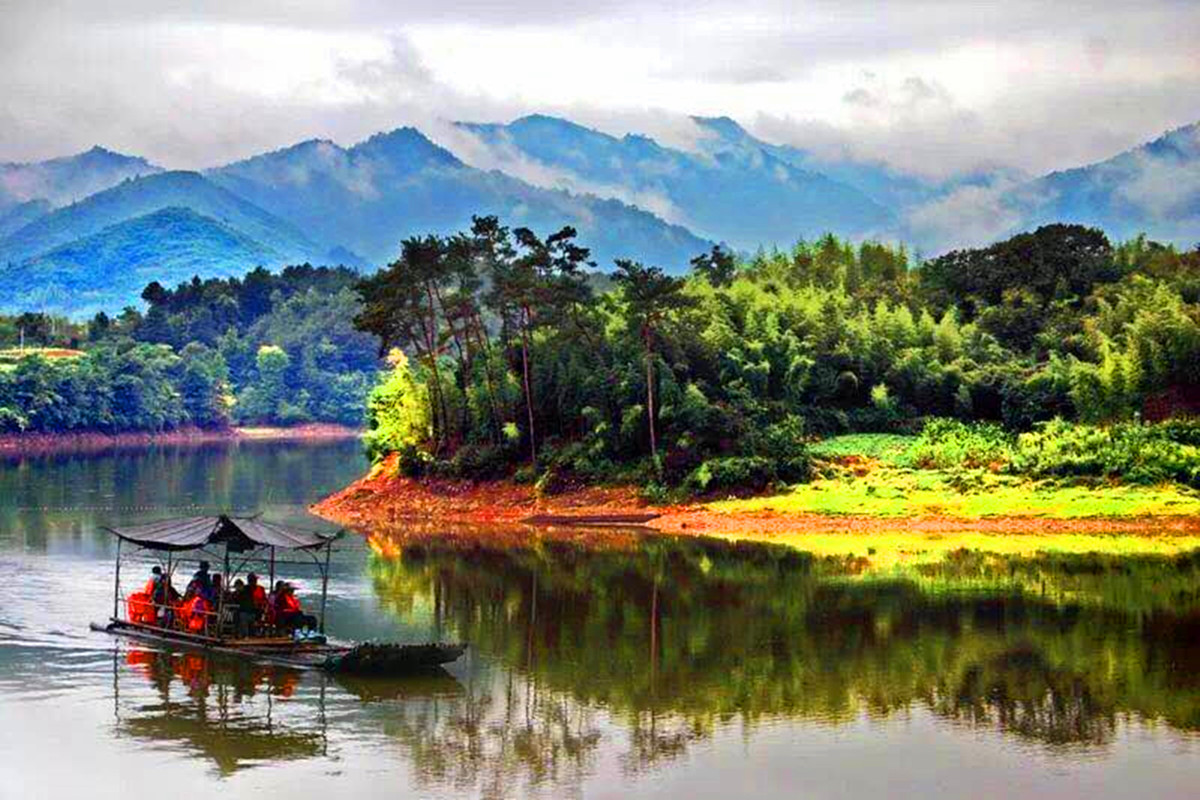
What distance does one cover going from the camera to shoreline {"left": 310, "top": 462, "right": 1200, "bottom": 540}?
48.3 metres

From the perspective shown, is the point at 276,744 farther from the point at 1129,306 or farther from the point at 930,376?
the point at 1129,306

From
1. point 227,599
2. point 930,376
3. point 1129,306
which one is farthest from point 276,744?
point 1129,306

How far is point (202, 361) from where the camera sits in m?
140

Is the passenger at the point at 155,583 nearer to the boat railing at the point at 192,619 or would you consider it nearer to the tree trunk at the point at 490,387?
the boat railing at the point at 192,619

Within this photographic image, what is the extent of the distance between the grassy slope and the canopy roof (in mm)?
24341

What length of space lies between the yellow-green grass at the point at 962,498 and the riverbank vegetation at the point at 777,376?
188 mm

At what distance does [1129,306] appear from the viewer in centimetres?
6388

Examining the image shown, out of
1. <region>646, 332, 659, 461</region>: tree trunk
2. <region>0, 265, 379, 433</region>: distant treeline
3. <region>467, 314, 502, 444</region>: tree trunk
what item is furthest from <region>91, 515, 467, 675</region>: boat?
<region>0, 265, 379, 433</region>: distant treeline

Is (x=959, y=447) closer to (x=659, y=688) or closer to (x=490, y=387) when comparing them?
(x=490, y=387)

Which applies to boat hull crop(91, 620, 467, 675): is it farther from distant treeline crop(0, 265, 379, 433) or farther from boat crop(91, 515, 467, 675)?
distant treeline crop(0, 265, 379, 433)

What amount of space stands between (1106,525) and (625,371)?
17.7 m

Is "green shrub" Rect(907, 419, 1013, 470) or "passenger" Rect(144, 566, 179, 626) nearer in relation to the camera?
"passenger" Rect(144, 566, 179, 626)

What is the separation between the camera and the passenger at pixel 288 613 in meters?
30.6

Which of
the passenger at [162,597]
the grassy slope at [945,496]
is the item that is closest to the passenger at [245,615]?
the passenger at [162,597]
